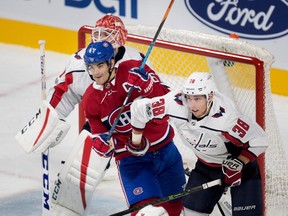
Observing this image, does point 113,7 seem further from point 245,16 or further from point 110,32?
point 110,32

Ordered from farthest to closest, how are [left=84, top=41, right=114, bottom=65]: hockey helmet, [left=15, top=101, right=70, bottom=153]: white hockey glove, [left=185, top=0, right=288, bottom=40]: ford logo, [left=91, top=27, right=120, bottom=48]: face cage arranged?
[left=185, top=0, right=288, bottom=40]: ford logo
[left=15, top=101, right=70, bottom=153]: white hockey glove
[left=91, top=27, right=120, bottom=48]: face cage
[left=84, top=41, right=114, bottom=65]: hockey helmet

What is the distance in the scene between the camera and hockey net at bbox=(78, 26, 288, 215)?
4.95 meters

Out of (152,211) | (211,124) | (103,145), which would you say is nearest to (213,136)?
(211,124)

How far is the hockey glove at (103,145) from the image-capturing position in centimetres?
460

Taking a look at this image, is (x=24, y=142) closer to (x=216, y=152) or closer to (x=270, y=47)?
(x=216, y=152)

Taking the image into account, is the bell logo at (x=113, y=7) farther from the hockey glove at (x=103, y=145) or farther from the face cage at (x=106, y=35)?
the hockey glove at (x=103, y=145)

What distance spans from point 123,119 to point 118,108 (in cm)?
8

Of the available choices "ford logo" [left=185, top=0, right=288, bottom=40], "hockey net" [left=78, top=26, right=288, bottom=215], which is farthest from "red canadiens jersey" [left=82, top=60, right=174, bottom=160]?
"ford logo" [left=185, top=0, right=288, bottom=40]

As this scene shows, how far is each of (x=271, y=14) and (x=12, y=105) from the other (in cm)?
195

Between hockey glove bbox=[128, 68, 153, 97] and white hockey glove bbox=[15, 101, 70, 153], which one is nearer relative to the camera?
hockey glove bbox=[128, 68, 153, 97]

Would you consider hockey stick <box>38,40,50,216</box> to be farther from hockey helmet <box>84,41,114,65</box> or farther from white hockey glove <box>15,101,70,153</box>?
hockey helmet <box>84,41,114,65</box>

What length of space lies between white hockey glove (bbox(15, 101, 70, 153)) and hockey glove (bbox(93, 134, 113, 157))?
26 centimetres

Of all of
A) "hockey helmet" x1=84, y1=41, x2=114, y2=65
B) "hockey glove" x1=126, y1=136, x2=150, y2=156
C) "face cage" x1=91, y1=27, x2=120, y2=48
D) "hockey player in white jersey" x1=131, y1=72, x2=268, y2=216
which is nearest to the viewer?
"hockey player in white jersey" x1=131, y1=72, x2=268, y2=216

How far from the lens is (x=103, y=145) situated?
4602 millimetres
